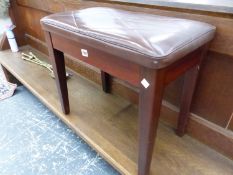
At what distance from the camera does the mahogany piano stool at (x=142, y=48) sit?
0.47 metres

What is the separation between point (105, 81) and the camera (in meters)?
1.17

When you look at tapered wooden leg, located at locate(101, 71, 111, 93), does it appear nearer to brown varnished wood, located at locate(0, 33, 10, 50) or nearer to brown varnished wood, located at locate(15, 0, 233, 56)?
brown varnished wood, located at locate(15, 0, 233, 56)

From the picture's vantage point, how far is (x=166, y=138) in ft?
2.90

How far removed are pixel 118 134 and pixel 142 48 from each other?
0.52 metres

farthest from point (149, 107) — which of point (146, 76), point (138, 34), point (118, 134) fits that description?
point (118, 134)

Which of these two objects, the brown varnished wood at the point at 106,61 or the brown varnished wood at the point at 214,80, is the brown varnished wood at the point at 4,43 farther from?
the brown varnished wood at the point at 106,61

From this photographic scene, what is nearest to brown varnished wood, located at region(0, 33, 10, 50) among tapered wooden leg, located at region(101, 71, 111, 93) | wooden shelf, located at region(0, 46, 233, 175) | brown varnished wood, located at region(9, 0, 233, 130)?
wooden shelf, located at region(0, 46, 233, 175)

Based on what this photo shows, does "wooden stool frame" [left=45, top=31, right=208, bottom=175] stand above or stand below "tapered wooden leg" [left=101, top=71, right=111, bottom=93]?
above

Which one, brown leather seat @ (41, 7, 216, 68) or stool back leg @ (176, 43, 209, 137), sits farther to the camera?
stool back leg @ (176, 43, 209, 137)

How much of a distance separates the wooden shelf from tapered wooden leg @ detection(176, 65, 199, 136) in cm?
6

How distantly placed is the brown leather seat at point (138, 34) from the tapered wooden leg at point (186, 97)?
152 millimetres

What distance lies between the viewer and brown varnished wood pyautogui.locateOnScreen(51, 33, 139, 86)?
526 millimetres

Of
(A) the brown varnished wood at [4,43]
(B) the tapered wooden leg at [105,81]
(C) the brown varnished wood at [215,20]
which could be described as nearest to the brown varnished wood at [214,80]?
(C) the brown varnished wood at [215,20]

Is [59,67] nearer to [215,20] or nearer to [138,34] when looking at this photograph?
[138,34]
